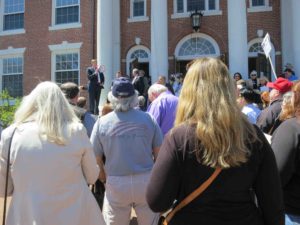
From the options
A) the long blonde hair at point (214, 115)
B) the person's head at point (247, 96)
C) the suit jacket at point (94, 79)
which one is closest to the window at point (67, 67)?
the suit jacket at point (94, 79)

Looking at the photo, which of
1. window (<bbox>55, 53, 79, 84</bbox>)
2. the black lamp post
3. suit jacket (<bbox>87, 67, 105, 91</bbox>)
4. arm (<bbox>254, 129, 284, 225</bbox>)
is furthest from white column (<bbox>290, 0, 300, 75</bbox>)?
arm (<bbox>254, 129, 284, 225</bbox>)

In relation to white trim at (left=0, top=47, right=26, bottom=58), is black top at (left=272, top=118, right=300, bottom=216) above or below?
below

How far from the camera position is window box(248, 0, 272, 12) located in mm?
17484

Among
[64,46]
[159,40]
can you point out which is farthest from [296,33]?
[64,46]

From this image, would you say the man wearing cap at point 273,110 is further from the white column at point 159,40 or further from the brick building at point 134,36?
the white column at point 159,40

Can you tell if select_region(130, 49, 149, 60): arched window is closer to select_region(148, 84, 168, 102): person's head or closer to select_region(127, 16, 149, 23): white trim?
select_region(127, 16, 149, 23): white trim

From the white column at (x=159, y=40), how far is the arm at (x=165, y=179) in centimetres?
1408

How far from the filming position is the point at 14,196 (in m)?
2.97

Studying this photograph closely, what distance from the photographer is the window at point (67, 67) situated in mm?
19969

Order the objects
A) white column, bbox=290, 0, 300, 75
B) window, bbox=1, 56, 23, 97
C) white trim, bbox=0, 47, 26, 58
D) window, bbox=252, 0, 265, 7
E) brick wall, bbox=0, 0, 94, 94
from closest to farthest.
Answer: white column, bbox=290, 0, 300, 75, window, bbox=252, 0, 265, 7, brick wall, bbox=0, 0, 94, 94, white trim, bbox=0, 47, 26, 58, window, bbox=1, 56, 23, 97

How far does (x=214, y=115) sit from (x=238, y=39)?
45.7 ft

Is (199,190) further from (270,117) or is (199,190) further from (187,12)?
(187,12)

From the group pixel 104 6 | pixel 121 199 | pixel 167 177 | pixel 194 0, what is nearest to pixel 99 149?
pixel 121 199

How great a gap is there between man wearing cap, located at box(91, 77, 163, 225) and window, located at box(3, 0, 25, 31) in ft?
61.8
